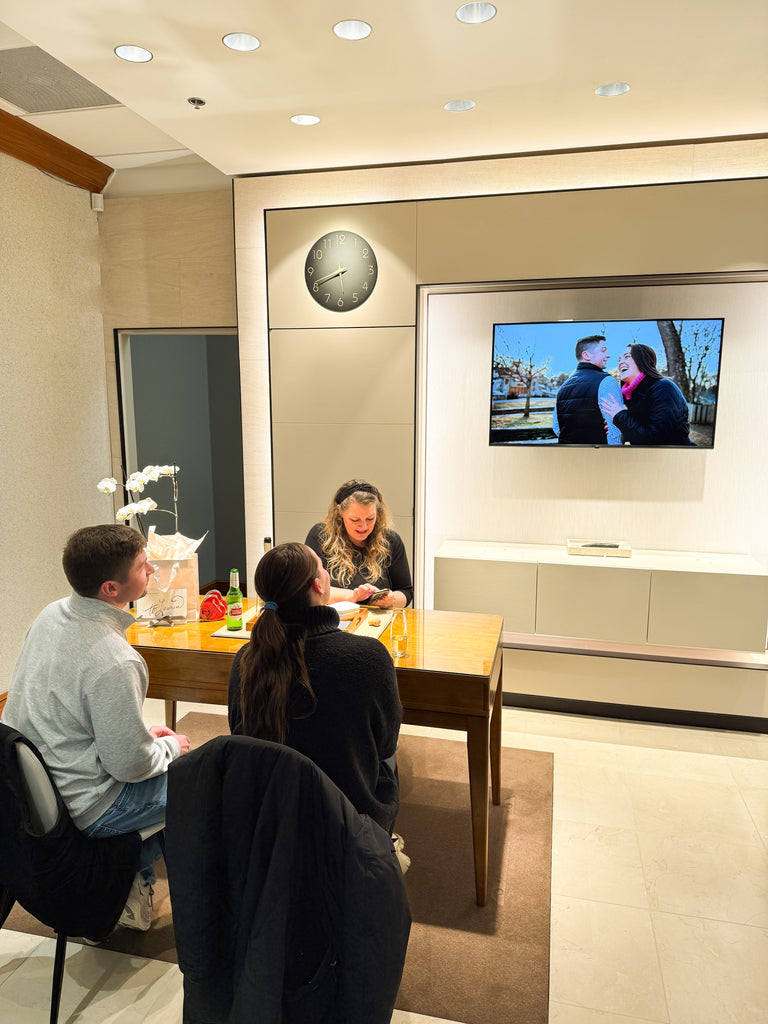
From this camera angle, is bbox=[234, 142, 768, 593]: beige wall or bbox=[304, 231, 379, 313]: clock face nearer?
bbox=[234, 142, 768, 593]: beige wall

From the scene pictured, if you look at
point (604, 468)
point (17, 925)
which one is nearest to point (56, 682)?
point (17, 925)

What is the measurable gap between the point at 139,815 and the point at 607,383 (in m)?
3.11

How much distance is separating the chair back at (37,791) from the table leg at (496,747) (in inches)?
60.2

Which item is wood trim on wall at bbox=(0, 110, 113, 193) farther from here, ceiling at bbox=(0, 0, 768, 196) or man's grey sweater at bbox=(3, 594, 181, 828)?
man's grey sweater at bbox=(3, 594, 181, 828)

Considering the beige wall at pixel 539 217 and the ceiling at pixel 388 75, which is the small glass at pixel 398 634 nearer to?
the beige wall at pixel 539 217

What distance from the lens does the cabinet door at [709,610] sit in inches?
139

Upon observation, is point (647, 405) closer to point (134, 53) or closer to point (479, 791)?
point (479, 791)

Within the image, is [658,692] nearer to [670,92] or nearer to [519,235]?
[519,235]

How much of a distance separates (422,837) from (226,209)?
373cm

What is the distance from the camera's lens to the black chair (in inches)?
66.7

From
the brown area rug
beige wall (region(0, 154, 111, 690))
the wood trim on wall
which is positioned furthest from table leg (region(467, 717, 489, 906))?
the wood trim on wall

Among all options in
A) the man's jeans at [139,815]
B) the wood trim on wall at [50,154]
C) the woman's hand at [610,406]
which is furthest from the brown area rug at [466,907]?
the wood trim on wall at [50,154]

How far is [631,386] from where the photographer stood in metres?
3.81

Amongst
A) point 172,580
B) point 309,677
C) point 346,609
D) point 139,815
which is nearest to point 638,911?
point 346,609
